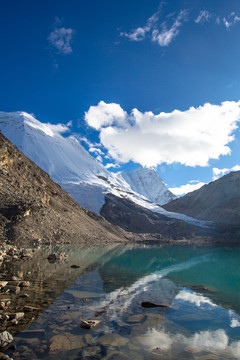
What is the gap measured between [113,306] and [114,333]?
284cm

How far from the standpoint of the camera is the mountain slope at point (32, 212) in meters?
33.3

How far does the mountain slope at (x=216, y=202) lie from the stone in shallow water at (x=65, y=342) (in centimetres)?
9089

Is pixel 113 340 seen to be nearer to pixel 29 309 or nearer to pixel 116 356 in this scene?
pixel 116 356

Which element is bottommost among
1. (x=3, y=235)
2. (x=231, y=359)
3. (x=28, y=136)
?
(x=231, y=359)

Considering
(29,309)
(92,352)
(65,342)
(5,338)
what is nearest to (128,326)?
(92,352)

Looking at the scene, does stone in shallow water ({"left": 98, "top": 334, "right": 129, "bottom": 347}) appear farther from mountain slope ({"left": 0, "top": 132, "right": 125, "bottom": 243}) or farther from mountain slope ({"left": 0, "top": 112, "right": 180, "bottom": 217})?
mountain slope ({"left": 0, "top": 112, "right": 180, "bottom": 217})

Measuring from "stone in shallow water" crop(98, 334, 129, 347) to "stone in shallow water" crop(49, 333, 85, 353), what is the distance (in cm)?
58

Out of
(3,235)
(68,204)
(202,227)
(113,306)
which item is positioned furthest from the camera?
(202,227)

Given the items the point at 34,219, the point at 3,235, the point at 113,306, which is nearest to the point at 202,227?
the point at 34,219

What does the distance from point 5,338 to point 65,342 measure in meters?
1.53

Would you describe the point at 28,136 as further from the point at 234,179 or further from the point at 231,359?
the point at 231,359

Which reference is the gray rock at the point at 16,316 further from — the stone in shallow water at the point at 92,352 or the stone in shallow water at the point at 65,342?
the stone in shallow water at the point at 92,352

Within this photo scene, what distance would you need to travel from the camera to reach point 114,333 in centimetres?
732

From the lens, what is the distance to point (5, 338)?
597 centimetres
